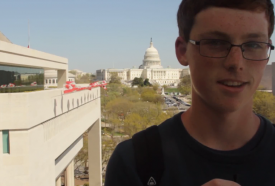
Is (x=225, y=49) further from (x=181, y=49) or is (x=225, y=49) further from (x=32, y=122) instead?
(x=32, y=122)

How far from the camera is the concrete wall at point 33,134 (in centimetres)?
576

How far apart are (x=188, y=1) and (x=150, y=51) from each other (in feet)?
314

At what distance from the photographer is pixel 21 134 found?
5797mm

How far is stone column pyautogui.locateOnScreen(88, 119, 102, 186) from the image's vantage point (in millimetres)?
14227

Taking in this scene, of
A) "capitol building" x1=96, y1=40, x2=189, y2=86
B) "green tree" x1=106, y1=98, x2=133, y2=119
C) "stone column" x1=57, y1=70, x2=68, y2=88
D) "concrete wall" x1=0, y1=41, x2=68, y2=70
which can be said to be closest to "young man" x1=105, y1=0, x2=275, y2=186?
"concrete wall" x1=0, y1=41, x2=68, y2=70

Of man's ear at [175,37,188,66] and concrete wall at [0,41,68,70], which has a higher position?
concrete wall at [0,41,68,70]

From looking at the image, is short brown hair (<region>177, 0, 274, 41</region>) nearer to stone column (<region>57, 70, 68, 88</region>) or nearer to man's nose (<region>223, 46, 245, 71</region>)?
man's nose (<region>223, 46, 245, 71</region>)

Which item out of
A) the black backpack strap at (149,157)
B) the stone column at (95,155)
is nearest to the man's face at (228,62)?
the black backpack strap at (149,157)

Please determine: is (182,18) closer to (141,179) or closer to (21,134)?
(141,179)

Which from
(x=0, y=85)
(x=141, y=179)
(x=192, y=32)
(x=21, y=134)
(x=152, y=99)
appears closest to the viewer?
(x=141, y=179)

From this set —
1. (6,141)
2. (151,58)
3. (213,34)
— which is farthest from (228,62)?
(151,58)

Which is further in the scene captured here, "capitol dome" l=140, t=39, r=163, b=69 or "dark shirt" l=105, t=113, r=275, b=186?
"capitol dome" l=140, t=39, r=163, b=69

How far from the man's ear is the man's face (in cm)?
14

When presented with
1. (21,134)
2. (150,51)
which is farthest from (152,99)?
(150,51)
